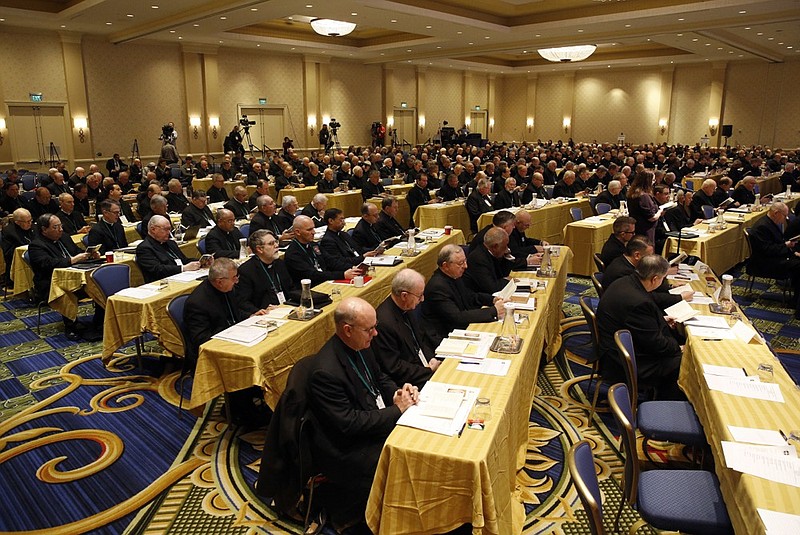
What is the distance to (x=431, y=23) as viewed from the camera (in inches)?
595

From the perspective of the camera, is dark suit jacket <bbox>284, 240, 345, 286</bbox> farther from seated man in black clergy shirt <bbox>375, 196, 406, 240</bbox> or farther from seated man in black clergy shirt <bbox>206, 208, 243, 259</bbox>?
seated man in black clergy shirt <bbox>375, 196, 406, 240</bbox>

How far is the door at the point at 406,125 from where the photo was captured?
26547 millimetres

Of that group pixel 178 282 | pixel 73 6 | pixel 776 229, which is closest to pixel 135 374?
pixel 178 282

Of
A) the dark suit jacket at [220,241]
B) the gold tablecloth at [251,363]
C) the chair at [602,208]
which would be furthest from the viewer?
the chair at [602,208]

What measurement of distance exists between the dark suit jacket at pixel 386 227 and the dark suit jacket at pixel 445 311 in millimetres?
3664

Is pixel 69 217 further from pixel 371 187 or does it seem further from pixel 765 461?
pixel 765 461

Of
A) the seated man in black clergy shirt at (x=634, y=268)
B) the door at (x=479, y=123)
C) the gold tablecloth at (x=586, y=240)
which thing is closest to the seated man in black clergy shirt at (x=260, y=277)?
the seated man in black clergy shirt at (x=634, y=268)

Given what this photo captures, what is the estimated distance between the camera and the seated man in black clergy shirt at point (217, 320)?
4656mm

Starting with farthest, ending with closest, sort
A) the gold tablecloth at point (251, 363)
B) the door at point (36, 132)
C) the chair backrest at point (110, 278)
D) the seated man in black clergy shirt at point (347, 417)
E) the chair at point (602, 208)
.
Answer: the door at point (36, 132), the chair at point (602, 208), the chair backrest at point (110, 278), the gold tablecloth at point (251, 363), the seated man in black clergy shirt at point (347, 417)

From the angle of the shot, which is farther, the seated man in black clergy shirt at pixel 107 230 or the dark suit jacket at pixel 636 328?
the seated man in black clergy shirt at pixel 107 230

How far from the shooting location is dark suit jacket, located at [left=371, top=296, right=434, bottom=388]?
3910mm

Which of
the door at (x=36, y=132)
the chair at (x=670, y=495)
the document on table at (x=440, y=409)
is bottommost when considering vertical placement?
the chair at (x=670, y=495)

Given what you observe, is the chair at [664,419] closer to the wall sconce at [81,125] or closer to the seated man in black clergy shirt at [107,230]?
the seated man in black clergy shirt at [107,230]

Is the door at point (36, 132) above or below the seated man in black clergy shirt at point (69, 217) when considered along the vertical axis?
above
